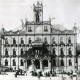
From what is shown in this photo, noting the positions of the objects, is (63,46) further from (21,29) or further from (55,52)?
(21,29)

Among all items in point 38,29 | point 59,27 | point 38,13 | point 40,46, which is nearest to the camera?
point 40,46

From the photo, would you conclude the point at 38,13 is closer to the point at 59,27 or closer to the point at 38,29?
the point at 38,29

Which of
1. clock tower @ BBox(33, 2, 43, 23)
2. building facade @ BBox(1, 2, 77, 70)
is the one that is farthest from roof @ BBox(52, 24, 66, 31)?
clock tower @ BBox(33, 2, 43, 23)

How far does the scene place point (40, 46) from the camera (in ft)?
161

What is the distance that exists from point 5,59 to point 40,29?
728cm

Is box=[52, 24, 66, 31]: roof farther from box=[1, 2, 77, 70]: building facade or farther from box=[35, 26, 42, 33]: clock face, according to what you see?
box=[35, 26, 42, 33]: clock face

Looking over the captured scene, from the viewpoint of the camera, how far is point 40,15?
50.3 meters

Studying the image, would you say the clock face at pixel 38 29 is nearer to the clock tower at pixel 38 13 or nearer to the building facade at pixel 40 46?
the building facade at pixel 40 46

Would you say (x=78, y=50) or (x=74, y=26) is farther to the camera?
(x=78, y=50)

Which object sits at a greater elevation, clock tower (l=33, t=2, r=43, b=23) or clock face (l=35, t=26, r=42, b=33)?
clock tower (l=33, t=2, r=43, b=23)

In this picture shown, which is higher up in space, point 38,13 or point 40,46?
point 38,13

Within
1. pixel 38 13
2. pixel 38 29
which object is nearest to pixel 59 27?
pixel 38 29

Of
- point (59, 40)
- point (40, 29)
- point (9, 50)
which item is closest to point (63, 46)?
point (59, 40)

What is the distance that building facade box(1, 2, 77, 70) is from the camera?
49.5 metres
